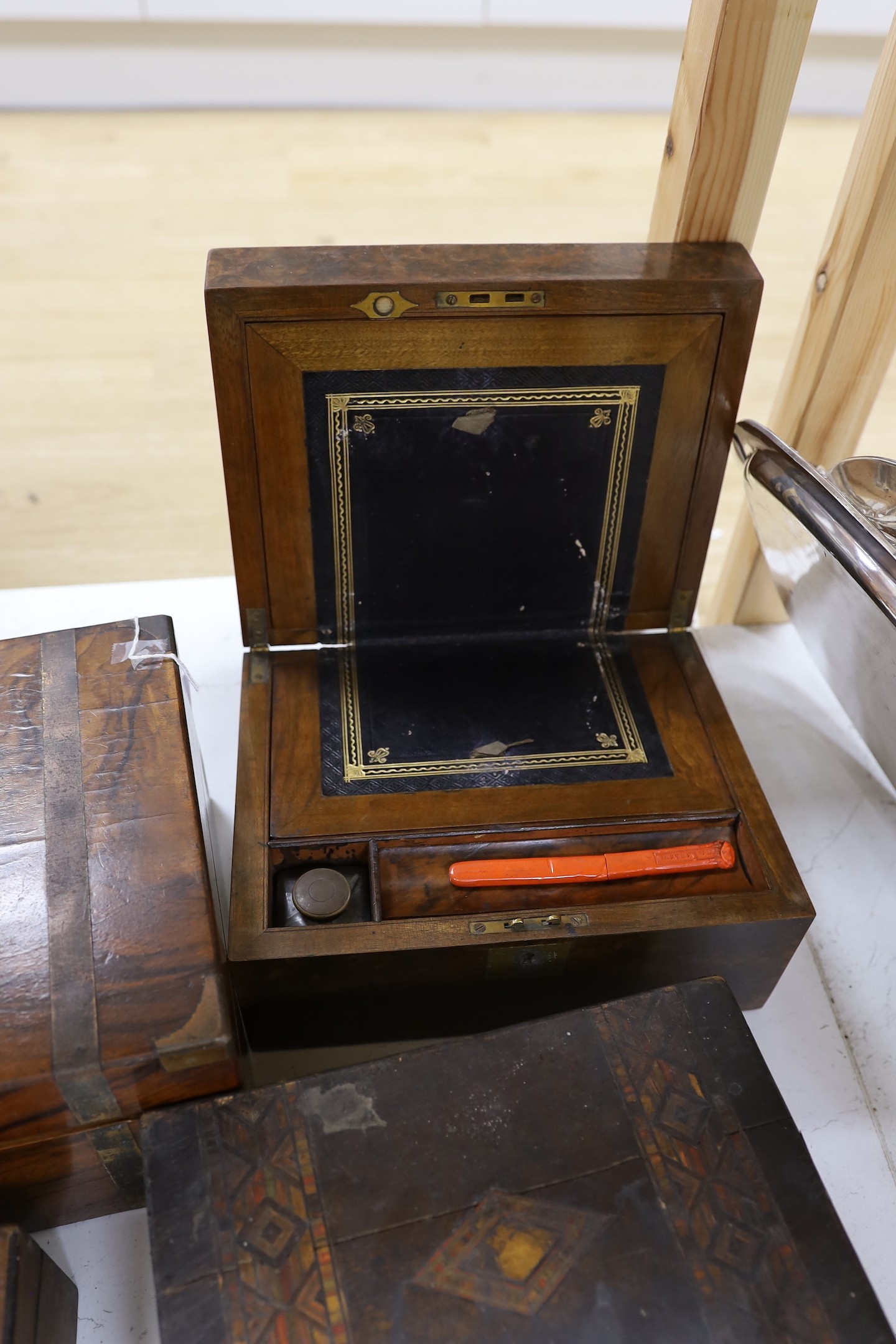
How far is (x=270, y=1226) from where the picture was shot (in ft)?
2.91

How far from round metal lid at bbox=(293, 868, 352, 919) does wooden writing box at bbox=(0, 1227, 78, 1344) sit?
386 mm

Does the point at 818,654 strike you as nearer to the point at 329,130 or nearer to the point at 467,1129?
the point at 467,1129

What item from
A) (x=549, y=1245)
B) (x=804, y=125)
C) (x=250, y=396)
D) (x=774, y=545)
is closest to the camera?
(x=549, y=1245)

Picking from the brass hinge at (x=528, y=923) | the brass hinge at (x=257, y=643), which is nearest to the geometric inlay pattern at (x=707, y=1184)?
the brass hinge at (x=528, y=923)

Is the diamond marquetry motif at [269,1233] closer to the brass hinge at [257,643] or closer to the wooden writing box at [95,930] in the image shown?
the wooden writing box at [95,930]

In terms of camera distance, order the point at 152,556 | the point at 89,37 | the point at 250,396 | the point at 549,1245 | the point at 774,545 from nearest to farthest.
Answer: the point at 549,1245
the point at 250,396
the point at 774,545
the point at 152,556
the point at 89,37

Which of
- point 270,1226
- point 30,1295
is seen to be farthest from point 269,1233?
point 30,1295

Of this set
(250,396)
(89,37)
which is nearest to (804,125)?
(89,37)

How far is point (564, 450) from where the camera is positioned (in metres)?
1.32

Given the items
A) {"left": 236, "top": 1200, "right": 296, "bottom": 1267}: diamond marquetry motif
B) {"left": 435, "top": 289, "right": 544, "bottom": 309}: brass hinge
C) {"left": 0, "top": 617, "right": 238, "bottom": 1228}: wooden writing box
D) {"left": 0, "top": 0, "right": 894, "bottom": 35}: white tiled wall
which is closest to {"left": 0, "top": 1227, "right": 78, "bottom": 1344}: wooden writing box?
{"left": 0, "top": 617, "right": 238, "bottom": 1228}: wooden writing box

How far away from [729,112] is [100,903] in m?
1.05

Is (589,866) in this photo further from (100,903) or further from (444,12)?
(444,12)

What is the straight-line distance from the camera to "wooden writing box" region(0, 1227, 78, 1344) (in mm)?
872

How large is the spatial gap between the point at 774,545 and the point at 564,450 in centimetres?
29
